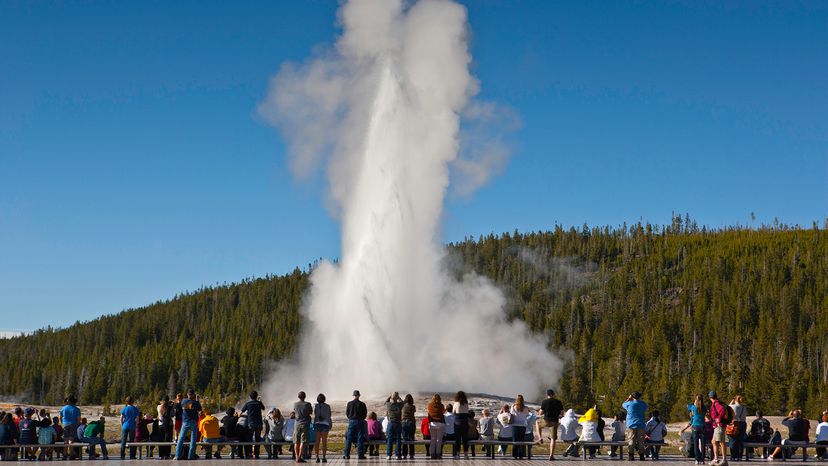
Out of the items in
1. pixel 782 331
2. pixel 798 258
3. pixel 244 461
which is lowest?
pixel 244 461

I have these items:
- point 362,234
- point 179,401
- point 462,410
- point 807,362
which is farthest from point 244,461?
point 807,362

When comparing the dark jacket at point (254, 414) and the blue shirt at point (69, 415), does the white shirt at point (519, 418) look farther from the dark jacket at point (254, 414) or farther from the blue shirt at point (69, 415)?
the blue shirt at point (69, 415)

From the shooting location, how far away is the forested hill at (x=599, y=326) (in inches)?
3750

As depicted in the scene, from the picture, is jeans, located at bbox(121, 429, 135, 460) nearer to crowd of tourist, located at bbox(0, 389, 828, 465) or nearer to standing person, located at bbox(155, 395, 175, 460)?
crowd of tourist, located at bbox(0, 389, 828, 465)

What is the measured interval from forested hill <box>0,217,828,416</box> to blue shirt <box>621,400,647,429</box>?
51.5m

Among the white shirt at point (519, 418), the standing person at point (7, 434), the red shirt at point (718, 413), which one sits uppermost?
the red shirt at point (718, 413)

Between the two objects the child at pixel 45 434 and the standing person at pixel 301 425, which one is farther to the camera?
the child at pixel 45 434

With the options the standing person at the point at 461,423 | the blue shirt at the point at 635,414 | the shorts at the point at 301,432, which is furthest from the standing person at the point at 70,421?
the blue shirt at the point at 635,414

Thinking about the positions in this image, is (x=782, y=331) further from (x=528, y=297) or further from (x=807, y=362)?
(x=528, y=297)

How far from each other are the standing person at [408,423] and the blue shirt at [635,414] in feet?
15.7

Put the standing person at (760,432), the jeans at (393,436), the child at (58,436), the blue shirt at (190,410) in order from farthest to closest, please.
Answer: the child at (58,436)
the standing person at (760,432)
the jeans at (393,436)
the blue shirt at (190,410)

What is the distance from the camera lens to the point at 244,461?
22422 millimetres

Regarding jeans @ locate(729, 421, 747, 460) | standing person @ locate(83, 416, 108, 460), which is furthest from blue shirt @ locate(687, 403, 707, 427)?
standing person @ locate(83, 416, 108, 460)

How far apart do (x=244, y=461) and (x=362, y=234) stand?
3206 cm
